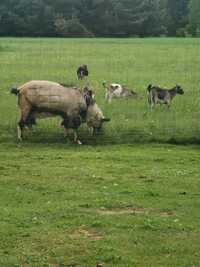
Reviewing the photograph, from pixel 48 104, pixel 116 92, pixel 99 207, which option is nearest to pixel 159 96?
pixel 116 92

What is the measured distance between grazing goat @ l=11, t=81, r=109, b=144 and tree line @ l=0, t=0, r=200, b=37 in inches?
2863

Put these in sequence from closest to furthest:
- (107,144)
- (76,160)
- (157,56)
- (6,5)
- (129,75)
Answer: (76,160)
(107,144)
(129,75)
(157,56)
(6,5)

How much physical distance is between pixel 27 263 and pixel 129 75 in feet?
86.5

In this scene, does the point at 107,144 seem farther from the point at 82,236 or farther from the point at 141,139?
the point at 82,236

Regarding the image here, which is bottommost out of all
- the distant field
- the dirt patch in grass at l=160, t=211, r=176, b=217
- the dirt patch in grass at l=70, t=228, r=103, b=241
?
the dirt patch in grass at l=160, t=211, r=176, b=217

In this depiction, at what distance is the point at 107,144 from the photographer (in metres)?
18.4

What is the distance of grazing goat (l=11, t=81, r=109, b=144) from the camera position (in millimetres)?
18781

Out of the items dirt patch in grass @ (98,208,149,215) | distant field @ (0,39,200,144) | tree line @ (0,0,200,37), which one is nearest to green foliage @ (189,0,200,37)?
tree line @ (0,0,200,37)

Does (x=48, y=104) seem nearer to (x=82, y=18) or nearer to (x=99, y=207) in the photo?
(x=99, y=207)

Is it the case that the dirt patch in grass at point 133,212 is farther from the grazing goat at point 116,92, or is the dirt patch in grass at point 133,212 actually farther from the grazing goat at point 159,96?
the grazing goat at point 116,92

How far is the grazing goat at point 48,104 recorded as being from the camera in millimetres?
18781

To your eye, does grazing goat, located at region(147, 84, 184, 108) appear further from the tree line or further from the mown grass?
the tree line

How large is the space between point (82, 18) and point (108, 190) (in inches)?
3333

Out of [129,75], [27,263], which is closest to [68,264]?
[27,263]
